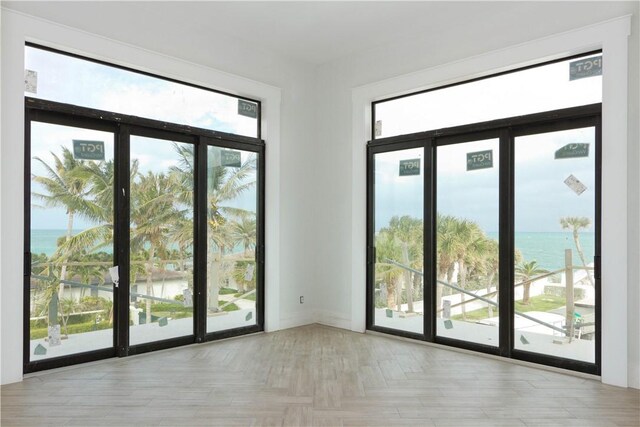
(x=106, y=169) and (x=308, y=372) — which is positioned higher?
(x=106, y=169)

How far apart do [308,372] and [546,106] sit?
3.44 metres

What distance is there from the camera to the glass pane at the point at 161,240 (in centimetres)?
483

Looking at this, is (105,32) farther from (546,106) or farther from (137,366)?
(546,106)

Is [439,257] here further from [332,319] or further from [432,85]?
[432,85]

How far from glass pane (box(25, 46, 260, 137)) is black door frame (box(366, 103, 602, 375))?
6.06 ft

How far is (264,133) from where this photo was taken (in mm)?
5984

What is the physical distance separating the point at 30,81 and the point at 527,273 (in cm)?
503

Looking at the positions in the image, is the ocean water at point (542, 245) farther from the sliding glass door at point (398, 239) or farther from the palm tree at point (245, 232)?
the palm tree at point (245, 232)

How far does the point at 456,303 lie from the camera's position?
5129 mm

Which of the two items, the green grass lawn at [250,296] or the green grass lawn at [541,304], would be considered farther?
the green grass lawn at [250,296]

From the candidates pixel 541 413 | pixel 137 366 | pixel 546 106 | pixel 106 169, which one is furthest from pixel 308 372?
pixel 546 106

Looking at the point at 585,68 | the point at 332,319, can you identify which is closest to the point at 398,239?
the point at 332,319

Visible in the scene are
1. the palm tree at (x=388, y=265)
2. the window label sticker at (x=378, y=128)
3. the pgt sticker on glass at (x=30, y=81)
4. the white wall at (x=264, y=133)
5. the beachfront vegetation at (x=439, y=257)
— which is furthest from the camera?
the window label sticker at (x=378, y=128)

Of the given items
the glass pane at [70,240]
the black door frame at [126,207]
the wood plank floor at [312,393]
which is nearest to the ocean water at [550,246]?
the wood plank floor at [312,393]
